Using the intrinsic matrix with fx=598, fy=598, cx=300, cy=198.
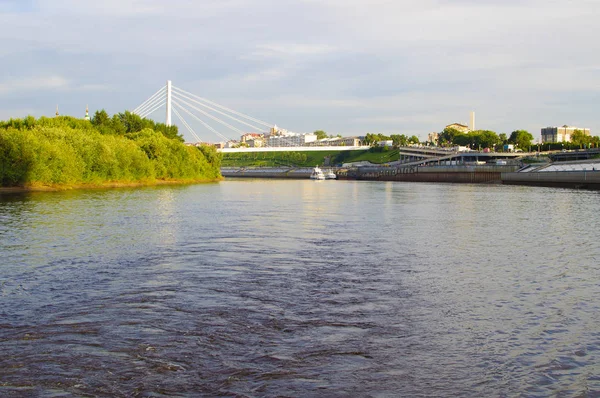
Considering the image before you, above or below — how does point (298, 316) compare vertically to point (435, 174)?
below

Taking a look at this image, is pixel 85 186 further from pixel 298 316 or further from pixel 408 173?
pixel 408 173

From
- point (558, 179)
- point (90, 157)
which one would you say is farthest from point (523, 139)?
point (90, 157)

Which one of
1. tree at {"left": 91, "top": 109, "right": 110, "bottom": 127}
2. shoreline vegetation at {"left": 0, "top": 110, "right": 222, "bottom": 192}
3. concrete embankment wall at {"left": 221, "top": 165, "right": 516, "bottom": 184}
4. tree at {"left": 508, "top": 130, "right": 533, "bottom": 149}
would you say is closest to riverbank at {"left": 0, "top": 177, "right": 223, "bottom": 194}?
shoreline vegetation at {"left": 0, "top": 110, "right": 222, "bottom": 192}

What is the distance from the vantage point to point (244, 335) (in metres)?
8.09

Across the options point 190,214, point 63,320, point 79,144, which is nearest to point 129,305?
point 63,320

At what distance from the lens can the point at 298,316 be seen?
9.09m

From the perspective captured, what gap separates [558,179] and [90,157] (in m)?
49.6

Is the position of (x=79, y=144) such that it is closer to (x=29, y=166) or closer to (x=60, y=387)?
(x=29, y=166)

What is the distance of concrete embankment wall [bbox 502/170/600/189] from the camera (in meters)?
60.4

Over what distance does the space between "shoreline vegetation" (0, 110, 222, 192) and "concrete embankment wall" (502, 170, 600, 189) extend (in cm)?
4233

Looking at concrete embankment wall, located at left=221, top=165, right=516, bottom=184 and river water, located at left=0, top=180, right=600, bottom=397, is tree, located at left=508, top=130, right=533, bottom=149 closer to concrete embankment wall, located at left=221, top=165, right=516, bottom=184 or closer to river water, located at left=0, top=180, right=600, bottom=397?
concrete embankment wall, located at left=221, top=165, right=516, bottom=184

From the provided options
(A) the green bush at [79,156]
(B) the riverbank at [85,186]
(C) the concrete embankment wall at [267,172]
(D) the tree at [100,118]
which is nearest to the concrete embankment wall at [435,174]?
(C) the concrete embankment wall at [267,172]

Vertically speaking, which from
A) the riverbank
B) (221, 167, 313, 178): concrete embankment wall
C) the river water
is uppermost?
(221, 167, 313, 178): concrete embankment wall

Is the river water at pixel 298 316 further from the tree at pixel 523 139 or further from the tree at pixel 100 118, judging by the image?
the tree at pixel 523 139
